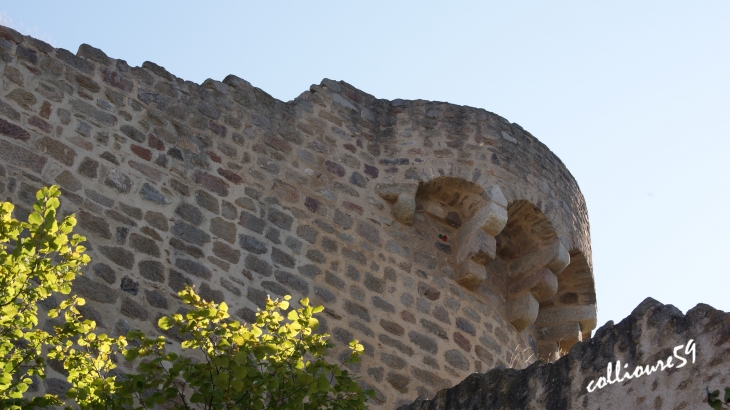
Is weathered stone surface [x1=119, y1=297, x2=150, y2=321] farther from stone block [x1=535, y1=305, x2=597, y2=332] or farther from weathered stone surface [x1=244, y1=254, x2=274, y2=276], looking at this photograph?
stone block [x1=535, y1=305, x2=597, y2=332]

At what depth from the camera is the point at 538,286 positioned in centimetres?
824

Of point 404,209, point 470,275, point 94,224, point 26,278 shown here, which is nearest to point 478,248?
point 470,275

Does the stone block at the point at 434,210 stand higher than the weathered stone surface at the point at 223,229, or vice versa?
the stone block at the point at 434,210

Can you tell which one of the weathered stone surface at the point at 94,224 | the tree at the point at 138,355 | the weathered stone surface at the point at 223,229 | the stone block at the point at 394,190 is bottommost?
the tree at the point at 138,355

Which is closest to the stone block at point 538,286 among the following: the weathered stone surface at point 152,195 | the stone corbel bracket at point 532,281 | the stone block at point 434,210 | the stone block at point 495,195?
the stone corbel bracket at point 532,281

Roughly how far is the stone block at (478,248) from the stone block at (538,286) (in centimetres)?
44

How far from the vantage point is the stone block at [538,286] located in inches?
325

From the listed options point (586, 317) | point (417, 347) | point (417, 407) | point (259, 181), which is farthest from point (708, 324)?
point (586, 317)

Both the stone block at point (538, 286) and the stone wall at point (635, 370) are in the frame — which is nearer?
the stone wall at point (635, 370)

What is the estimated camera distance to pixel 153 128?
282 inches

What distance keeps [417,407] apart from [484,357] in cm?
221

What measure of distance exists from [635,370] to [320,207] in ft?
11.7

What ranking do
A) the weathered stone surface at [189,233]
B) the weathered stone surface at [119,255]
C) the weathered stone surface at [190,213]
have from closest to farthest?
the weathered stone surface at [119,255]
the weathered stone surface at [189,233]
the weathered stone surface at [190,213]

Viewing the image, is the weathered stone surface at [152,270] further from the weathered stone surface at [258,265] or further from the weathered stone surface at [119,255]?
the weathered stone surface at [258,265]
